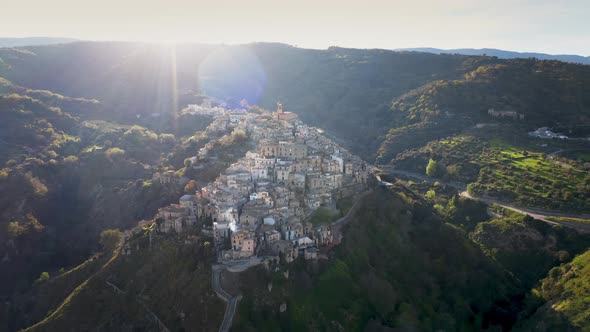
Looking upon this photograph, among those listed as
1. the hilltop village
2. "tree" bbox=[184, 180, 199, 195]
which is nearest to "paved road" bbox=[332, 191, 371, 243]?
the hilltop village

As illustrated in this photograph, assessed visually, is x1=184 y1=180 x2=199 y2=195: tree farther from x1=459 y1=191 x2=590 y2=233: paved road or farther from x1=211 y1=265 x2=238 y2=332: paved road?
x1=459 y1=191 x2=590 y2=233: paved road

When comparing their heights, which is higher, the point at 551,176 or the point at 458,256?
the point at 551,176

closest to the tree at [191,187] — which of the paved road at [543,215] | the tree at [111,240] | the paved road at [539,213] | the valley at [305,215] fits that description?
the valley at [305,215]

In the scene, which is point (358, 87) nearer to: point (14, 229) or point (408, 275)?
point (408, 275)

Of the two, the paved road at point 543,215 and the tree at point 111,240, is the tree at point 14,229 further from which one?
the paved road at point 543,215

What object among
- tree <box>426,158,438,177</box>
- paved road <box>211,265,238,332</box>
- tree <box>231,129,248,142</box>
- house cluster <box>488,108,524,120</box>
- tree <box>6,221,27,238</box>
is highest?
house cluster <box>488,108,524,120</box>

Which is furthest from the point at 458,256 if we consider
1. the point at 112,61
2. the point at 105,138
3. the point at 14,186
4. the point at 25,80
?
the point at 112,61

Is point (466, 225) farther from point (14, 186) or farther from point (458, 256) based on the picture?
point (14, 186)

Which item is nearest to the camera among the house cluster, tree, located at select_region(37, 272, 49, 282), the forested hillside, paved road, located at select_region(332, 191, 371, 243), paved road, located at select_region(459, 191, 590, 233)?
paved road, located at select_region(332, 191, 371, 243)

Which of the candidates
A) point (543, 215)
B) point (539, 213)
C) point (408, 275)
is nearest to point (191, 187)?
point (408, 275)
